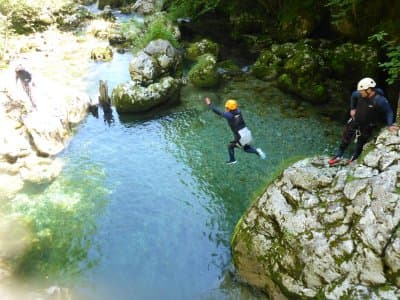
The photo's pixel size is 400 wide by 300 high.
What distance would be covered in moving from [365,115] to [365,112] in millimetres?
87

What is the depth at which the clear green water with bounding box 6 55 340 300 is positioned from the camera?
37.1ft

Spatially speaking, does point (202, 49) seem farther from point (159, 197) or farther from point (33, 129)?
point (159, 197)

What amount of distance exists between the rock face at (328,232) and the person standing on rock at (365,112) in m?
0.53

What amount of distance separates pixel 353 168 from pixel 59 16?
35834 millimetres

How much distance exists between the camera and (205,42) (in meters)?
26.8

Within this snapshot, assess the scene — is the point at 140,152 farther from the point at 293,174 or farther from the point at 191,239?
the point at 293,174

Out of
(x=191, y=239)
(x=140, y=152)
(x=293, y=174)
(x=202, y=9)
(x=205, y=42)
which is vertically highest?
(x=202, y=9)

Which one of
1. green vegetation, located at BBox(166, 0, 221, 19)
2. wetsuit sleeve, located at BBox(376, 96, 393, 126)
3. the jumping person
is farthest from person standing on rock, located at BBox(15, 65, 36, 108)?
wetsuit sleeve, located at BBox(376, 96, 393, 126)

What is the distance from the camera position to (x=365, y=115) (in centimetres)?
1009

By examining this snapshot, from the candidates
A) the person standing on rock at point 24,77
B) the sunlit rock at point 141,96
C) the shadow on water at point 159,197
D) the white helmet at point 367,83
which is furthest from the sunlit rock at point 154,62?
the white helmet at point 367,83

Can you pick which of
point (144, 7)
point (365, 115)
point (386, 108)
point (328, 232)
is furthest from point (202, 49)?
point (328, 232)

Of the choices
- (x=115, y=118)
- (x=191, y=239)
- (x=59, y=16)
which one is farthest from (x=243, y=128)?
(x=59, y=16)

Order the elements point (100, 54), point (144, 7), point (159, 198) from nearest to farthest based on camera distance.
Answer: point (159, 198), point (100, 54), point (144, 7)

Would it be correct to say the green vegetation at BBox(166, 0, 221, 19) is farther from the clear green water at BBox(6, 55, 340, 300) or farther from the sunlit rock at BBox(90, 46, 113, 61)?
the clear green water at BBox(6, 55, 340, 300)
